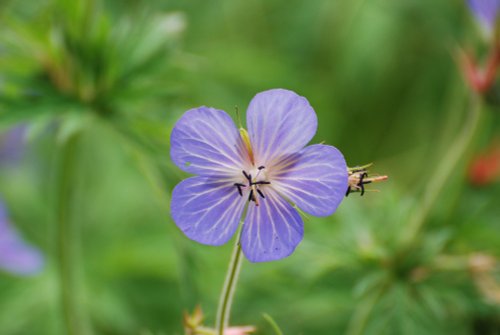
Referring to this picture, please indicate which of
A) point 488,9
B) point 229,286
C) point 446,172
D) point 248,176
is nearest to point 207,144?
point 248,176

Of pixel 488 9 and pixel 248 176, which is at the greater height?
pixel 488 9

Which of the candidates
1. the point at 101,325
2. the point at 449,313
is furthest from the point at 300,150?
the point at 101,325

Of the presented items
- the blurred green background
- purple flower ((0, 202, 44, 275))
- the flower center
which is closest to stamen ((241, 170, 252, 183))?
the flower center

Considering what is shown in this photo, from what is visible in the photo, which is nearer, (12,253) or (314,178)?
(314,178)

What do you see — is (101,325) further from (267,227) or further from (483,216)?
(267,227)

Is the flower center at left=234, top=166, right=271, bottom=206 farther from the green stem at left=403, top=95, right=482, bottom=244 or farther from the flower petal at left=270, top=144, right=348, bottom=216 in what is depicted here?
the green stem at left=403, top=95, right=482, bottom=244

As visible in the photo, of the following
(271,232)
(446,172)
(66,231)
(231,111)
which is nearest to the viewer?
(271,232)

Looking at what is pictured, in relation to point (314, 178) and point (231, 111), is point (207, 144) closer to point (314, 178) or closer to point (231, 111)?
point (314, 178)
